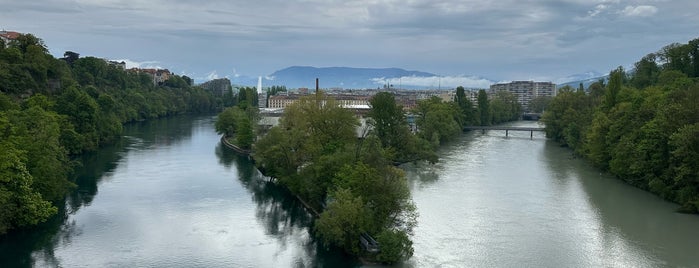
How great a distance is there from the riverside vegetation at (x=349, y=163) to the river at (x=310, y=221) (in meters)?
0.73

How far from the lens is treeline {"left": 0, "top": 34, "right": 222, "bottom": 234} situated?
16469mm

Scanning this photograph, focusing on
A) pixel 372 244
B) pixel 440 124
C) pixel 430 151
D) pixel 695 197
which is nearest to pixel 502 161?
pixel 430 151

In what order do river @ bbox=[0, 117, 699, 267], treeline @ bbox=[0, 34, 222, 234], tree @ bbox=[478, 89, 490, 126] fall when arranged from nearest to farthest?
river @ bbox=[0, 117, 699, 267]
treeline @ bbox=[0, 34, 222, 234]
tree @ bbox=[478, 89, 490, 126]

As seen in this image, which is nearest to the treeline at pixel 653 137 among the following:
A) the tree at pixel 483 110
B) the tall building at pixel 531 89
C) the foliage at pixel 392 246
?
the foliage at pixel 392 246

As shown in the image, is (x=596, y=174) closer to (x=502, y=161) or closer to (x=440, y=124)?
(x=502, y=161)

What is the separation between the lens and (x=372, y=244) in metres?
15.1

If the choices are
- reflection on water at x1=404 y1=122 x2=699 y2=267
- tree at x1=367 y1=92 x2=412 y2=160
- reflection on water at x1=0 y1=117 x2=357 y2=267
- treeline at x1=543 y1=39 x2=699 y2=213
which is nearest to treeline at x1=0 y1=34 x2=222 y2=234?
reflection on water at x1=0 y1=117 x2=357 y2=267

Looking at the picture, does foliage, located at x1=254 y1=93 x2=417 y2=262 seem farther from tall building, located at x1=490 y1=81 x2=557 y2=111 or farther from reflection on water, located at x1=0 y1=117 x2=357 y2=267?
tall building, located at x1=490 y1=81 x2=557 y2=111

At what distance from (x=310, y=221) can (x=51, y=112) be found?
16.2 m

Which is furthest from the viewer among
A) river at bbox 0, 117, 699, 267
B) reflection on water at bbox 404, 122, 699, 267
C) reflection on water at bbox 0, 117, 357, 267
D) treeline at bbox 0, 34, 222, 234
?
treeline at bbox 0, 34, 222, 234

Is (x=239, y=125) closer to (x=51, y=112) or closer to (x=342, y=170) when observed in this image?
(x=51, y=112)

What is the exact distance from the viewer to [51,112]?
28797 mm

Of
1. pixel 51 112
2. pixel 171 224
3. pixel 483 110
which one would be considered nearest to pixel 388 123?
pixel 171 224

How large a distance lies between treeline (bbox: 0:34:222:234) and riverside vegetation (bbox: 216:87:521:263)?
299 inches
